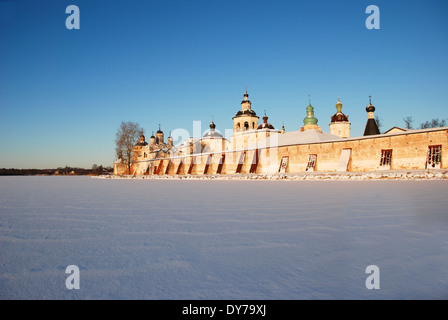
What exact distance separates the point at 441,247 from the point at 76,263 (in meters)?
3.49

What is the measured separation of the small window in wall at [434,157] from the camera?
616 inches

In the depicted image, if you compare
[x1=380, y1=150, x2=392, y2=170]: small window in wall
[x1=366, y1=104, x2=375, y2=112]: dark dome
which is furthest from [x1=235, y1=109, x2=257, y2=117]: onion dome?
[x1=380, y1=150, x2=392, y2=170]: small window in wall

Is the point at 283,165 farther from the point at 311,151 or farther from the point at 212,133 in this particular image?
the point at 212,133

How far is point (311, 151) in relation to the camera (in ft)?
72.5

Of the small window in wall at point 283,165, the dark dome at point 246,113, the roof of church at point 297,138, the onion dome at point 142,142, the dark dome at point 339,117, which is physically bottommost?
→ the small window in wall at point 283,165

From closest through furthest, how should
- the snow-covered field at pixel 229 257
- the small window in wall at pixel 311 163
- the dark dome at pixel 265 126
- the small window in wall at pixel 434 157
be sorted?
1. the snow-covered field at pixel 229 257
2. the small window in wall at pixel 434 157
3. the small window in wall at pixel 311 163
4. the dark dome at pixel 265 126

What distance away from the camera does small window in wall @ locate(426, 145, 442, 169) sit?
51.3ft

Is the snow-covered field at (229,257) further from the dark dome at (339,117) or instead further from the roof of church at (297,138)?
the dark dome at (339,117)

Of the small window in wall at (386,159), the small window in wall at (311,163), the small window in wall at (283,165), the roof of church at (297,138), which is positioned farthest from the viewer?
the roof of church at (297,138)

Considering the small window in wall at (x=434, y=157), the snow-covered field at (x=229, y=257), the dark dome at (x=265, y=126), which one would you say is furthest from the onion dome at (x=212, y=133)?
the snow-covered field at (x=229, y=257)

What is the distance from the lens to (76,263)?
2.37 meters

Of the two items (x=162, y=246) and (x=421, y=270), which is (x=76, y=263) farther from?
(x=421, y=270)
